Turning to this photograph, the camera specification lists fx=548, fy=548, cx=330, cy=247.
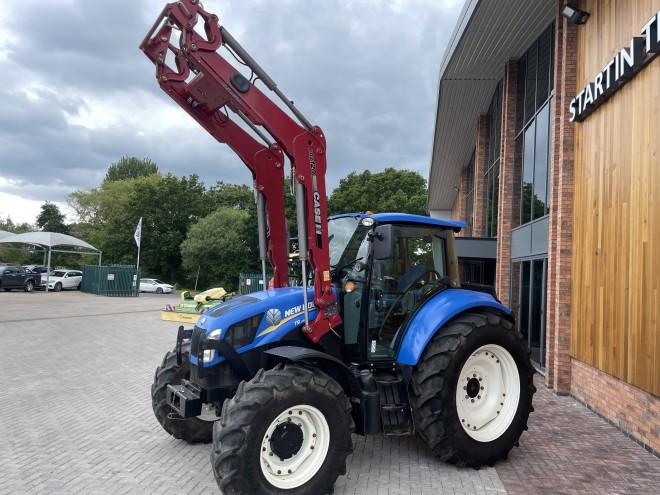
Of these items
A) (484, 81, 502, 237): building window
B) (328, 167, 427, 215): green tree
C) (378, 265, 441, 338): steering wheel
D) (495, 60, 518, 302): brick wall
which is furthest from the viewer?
(328, 167, 427, 215): green tree

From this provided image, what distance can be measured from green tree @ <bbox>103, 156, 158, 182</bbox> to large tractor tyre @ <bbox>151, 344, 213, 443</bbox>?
240 feet

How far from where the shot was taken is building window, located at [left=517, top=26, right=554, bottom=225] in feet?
32.8

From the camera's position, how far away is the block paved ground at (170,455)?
14.5 ft

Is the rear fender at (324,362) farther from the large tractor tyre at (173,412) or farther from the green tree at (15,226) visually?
the green tree at (15,226)

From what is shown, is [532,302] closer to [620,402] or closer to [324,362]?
[620,402]

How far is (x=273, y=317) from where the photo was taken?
4641 millimetres

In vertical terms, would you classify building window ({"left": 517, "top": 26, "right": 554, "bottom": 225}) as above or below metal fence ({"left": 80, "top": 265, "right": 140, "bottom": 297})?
above

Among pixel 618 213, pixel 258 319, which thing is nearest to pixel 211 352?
pixel 258 319

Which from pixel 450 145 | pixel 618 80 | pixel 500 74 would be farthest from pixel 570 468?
pixel 450 145

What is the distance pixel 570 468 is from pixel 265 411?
2952mm

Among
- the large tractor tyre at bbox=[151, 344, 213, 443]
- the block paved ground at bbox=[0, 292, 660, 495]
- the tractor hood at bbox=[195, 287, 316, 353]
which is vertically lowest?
the block paved ground at bbox=[0, 292, 660, 495]

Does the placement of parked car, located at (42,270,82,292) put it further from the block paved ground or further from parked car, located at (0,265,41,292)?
the block paved ground

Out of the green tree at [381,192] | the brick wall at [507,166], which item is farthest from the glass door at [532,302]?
the green tree at [381,192]

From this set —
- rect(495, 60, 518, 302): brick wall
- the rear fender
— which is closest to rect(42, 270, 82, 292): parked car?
rect(495, 60, 518, 302): brick wall
